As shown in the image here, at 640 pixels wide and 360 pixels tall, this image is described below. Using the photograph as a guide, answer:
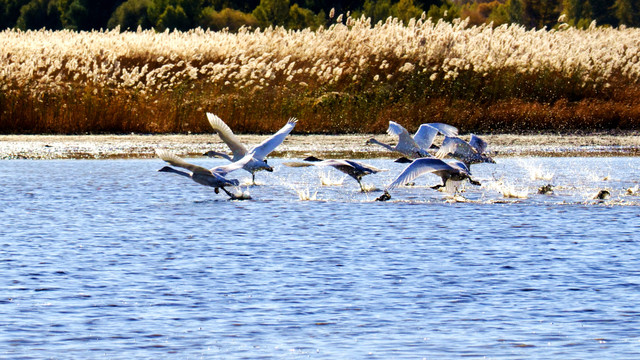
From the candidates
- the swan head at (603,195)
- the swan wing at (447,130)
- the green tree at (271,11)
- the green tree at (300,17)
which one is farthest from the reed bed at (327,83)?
the green tree at (271,11)

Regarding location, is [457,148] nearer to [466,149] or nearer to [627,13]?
[466,149]

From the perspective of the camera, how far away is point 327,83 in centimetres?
2322

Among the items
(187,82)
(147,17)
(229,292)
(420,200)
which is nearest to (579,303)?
(229,292)

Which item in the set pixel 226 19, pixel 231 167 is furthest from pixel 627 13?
pixel 231 167

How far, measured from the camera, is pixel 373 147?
20.3 m

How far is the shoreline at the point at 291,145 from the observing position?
1881cm

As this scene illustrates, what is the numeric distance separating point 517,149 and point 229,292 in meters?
12.8

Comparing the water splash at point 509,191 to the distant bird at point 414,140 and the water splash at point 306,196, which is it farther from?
the water splash at point 306,196

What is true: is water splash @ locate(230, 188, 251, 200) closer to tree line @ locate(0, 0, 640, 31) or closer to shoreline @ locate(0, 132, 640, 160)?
shoreline @ locate(0, 132, 640, 160)

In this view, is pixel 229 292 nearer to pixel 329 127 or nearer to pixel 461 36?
pixel 329 127

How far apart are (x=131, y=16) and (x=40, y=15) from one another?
727 cm

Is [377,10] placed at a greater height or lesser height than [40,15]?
lesser

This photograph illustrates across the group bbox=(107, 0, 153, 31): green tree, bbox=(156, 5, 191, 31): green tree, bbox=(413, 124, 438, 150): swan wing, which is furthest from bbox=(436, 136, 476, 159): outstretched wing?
bbox=(107, 0, 153, 31): green tree

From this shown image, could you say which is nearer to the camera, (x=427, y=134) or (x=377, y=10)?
(x=427, y=134)
